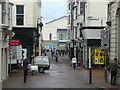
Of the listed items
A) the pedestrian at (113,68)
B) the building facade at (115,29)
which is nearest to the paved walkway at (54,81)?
the pedestrian at (113,68)

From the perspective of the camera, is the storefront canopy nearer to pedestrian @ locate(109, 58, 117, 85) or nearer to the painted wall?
pedestrian @ locate(109, 58, 117, 85)

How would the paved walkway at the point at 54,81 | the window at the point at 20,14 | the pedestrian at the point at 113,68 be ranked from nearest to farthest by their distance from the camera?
the paved walkway at the point at 54,81, the pedestrian at the point at 113,68, the window at the point at 20,14

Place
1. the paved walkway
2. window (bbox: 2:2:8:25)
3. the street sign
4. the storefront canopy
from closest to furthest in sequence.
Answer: the paved walkway, the street sign, window (bbox: 2:2:8:25), the storefront canopy

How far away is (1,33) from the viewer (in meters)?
20.7

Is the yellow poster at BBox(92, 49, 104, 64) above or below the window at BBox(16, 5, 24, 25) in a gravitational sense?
below

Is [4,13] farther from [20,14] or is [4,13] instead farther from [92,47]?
[20,14]

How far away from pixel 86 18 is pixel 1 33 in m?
16.9

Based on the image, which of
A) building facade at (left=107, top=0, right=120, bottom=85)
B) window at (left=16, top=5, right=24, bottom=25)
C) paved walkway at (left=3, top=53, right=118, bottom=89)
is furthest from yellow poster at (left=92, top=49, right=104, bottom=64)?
building facade at (left=107, top=0, right=120, bottom=85)

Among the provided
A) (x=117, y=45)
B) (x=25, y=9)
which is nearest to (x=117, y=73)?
(x=117, y=45)

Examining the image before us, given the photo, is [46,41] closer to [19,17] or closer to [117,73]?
[19,17]

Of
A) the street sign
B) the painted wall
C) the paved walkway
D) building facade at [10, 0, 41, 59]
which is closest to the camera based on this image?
→ the paved walkway

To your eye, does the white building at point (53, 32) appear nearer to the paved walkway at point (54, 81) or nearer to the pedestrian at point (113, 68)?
the paved walkway at point (54, 81)

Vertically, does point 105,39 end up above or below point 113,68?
above

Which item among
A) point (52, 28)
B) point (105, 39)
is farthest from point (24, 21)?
point (52, 28)
